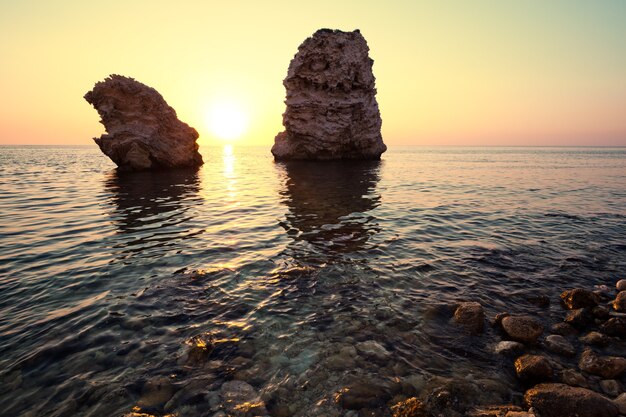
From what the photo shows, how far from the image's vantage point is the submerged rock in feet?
11.9

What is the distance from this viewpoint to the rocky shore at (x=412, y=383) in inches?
150

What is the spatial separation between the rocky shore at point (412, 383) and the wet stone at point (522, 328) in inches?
0.6

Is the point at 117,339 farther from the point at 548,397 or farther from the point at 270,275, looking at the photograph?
the point at 548,397

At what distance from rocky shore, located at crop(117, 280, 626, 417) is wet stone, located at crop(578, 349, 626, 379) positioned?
0.01 m

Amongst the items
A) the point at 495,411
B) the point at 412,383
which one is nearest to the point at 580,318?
the point at 495,411

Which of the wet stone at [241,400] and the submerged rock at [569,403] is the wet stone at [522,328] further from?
the wet stone at [241,400]

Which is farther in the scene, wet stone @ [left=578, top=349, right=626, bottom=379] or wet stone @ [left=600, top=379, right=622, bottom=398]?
wet stone @ [left=578, top=349, right=626, bottom=379]

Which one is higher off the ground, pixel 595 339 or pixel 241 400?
pixel 595 339

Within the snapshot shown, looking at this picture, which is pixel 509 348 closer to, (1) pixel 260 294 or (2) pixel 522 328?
(2) pixel 522 328

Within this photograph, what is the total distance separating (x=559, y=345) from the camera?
16.4 feet

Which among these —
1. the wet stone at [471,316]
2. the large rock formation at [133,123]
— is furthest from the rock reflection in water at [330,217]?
the large rock formation at [133,123]

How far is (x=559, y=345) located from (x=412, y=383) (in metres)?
2.77

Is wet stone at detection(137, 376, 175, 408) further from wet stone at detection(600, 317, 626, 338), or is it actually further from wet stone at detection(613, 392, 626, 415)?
wet stone at detection(600, 317, 626, 338)

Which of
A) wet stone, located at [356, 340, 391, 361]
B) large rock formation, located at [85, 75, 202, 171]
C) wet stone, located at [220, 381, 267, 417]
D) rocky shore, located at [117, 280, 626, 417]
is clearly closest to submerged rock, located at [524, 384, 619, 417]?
rocky shore, located at [117, 280, 626, 417]
